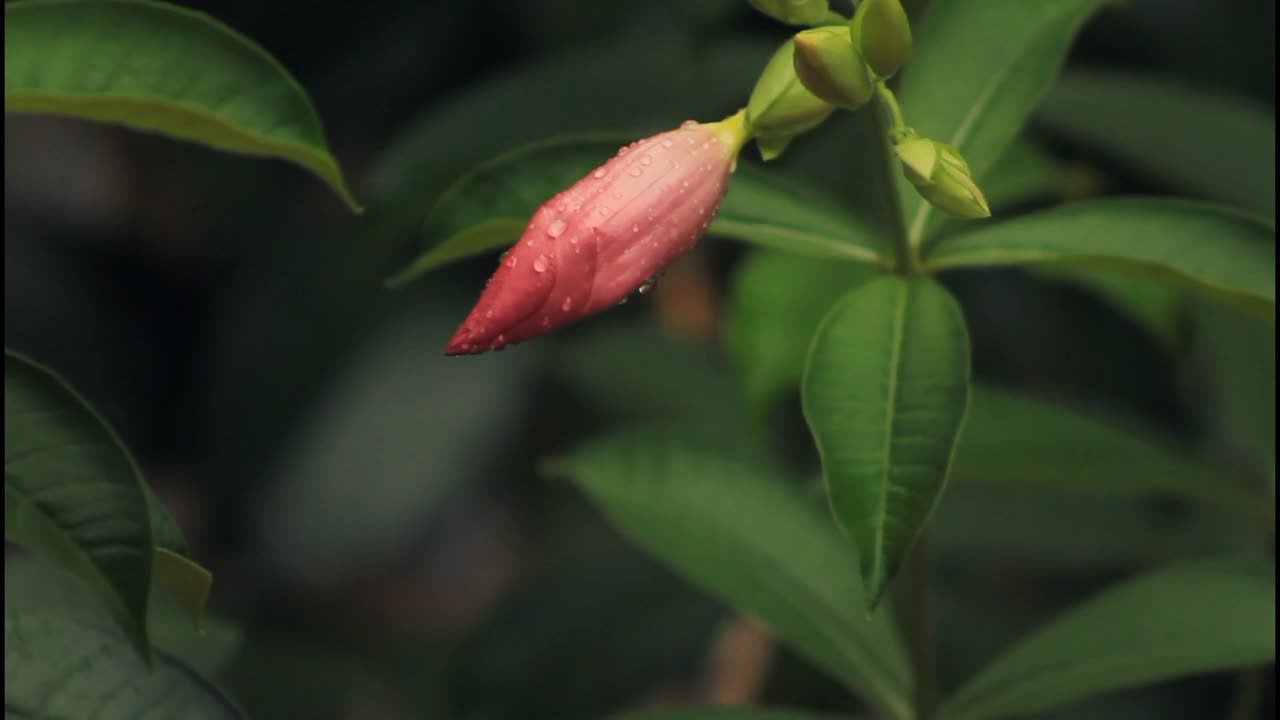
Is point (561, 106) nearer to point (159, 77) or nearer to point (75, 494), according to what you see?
point (159, 77)

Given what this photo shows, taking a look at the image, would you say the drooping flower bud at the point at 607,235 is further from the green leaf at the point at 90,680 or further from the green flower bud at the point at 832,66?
the green leaf at the point at 90,680

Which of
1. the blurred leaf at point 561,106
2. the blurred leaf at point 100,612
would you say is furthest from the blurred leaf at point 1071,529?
the blurred leaf at point 100,612

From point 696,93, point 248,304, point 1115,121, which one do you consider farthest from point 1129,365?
point 248,304

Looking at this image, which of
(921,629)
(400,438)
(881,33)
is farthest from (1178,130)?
(400,438)

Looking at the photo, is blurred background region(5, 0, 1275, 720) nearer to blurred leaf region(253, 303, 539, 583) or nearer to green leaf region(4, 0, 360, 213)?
blurred leaf region(253, 303, 539, 583)

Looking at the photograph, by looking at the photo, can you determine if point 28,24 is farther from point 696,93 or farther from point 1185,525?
point 1185,525

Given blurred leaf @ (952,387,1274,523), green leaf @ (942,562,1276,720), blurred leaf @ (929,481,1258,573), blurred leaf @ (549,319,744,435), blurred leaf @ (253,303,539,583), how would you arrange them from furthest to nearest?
blurred leaf @ (253,303,539,583) < blurred leaf @ (549,319,744,435) < blurred leaf @ (929,481,1258,573) < blurred leaf @ (952,387,1274,523) < green leaf @ (942,562,1276,720)

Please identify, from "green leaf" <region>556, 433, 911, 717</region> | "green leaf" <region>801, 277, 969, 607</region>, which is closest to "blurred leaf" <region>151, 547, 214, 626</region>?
"green leaf" <region>801, 277, 969, 607</region>
